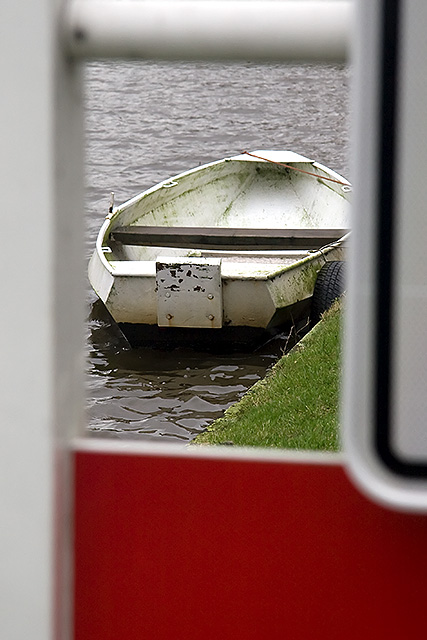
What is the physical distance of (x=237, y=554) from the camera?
2.40 ft

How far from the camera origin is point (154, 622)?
2.47 ft

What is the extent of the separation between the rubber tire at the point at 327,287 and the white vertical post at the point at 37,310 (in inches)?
240

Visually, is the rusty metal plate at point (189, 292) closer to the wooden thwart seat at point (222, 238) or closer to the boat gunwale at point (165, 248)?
the boat gunwale at point (165, 248)

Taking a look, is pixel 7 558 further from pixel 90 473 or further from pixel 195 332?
pixel 195 332

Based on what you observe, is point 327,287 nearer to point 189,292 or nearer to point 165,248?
point 189,292

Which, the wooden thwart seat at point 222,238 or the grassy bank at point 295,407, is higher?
the wooden thwart seat at point 222,238

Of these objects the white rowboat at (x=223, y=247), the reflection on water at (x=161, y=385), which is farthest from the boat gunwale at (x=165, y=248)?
the reflection on water at (x=161, y=385)

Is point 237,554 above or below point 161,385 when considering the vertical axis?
above

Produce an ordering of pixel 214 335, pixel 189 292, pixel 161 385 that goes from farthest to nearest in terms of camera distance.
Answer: pixel 214 335 < pixel 161 385 < pixel 189 292

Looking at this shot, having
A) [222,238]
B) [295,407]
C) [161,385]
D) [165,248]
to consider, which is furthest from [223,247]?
[295,407]

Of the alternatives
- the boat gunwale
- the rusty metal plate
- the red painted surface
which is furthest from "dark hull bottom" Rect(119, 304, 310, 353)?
the red painted surface

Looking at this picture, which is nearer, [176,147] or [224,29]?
[224,29]

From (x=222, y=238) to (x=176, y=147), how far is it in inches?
161

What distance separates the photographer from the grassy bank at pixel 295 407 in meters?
4.10
